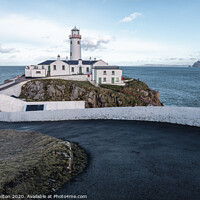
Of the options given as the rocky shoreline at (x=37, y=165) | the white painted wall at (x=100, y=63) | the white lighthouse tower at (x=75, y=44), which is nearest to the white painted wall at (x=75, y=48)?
the white lighthouse tower at (x=75, y=44)

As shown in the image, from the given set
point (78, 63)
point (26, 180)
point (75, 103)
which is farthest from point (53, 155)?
point (78, 63)

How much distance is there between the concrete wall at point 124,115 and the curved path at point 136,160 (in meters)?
0.68

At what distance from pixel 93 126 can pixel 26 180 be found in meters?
8.74

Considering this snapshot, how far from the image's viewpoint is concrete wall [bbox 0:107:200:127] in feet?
45.7

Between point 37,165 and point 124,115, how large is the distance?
32.6 ft

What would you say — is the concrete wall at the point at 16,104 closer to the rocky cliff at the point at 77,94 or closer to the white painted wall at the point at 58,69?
the rocky cliff at the point at 77,94

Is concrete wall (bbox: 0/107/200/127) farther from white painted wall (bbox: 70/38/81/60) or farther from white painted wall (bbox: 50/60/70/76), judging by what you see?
white painted wall (bbox: 70/38/81/60)

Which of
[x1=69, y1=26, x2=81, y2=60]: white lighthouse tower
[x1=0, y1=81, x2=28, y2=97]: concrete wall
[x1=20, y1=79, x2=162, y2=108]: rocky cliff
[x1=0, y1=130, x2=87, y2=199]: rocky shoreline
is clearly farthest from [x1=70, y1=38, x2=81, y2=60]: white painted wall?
[x1=0, y1=130, x2=87, y2=199]: rocky shoreline

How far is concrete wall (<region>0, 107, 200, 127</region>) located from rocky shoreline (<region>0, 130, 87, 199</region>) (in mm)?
6155

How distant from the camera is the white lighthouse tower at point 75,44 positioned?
56.8 m

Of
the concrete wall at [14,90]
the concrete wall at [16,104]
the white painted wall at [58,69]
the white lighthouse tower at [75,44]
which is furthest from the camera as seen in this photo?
the white lighthouse tower at [75,44]

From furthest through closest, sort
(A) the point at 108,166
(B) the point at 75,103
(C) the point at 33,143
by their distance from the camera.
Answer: (B) the point at 75,103
(C) the point at 33,143
(A) the point at 108,166

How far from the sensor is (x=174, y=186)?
6938 millimetres

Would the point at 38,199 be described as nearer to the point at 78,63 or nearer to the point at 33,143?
the point at 33,143
